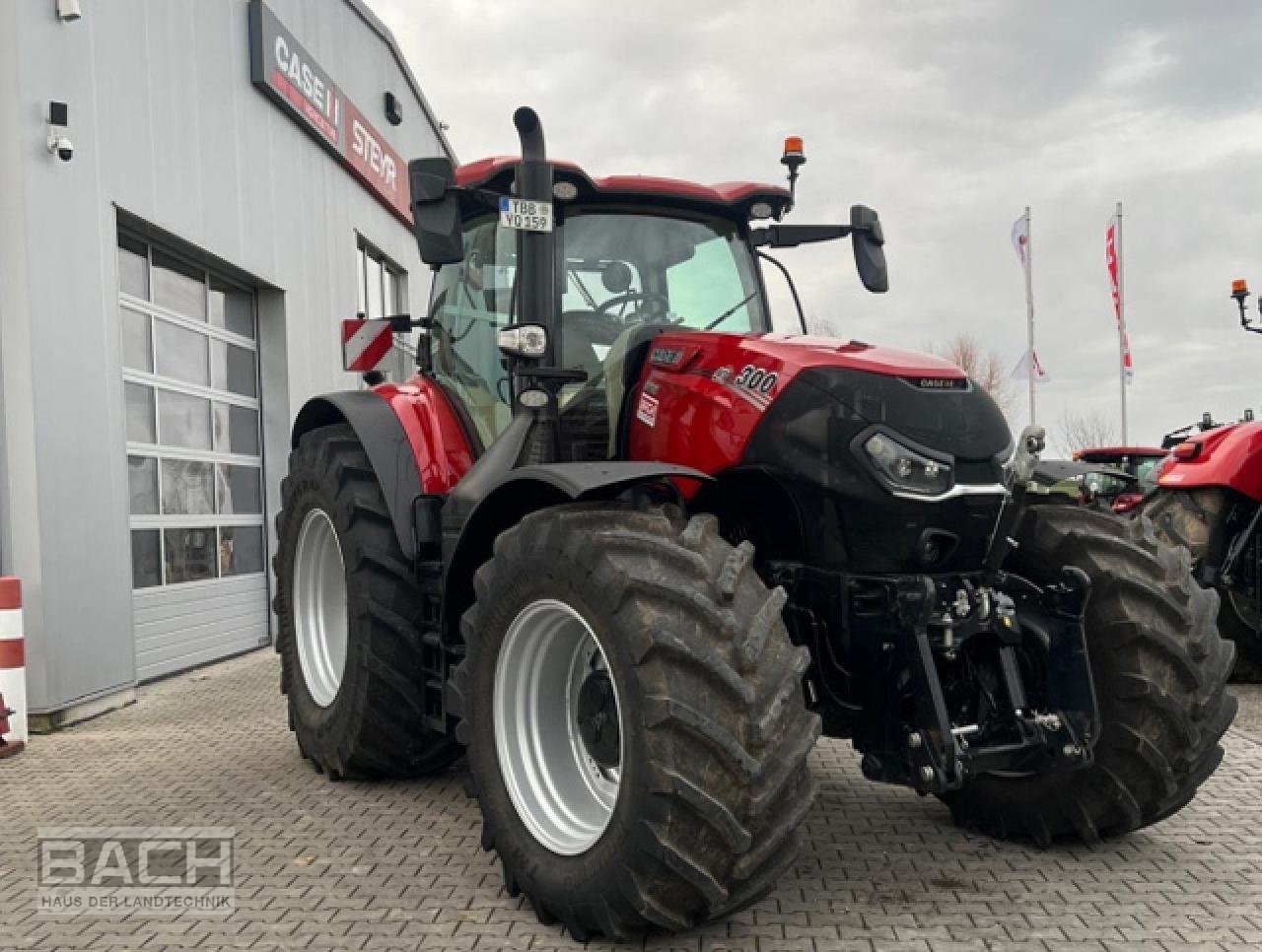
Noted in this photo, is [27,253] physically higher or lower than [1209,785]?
higher

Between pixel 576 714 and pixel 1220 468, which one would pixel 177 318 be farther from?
pixel 1220 468

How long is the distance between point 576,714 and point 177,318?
6.19 meters

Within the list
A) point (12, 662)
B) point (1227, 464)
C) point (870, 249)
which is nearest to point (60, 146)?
point (12, 662)

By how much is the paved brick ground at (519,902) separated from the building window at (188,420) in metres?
3.00

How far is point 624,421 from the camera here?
12.9 ft

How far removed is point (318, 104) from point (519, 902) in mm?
9318

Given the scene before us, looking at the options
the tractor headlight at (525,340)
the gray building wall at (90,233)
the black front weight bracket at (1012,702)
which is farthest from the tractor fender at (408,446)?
the gray building wall at (90,233)

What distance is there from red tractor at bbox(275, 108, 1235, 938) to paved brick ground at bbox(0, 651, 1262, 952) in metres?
0.23

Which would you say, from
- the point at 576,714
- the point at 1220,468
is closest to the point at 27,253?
the point at 576,714

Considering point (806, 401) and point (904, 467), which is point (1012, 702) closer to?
point (904, 467)

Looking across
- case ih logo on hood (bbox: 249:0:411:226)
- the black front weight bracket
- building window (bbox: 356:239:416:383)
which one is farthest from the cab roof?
building window (bbox: 356:239:416:383)

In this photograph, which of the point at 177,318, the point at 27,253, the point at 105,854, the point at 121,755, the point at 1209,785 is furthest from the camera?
the point at 177,318

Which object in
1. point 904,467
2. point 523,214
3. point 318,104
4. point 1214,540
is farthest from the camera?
point 318,104

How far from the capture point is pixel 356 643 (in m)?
4.56
